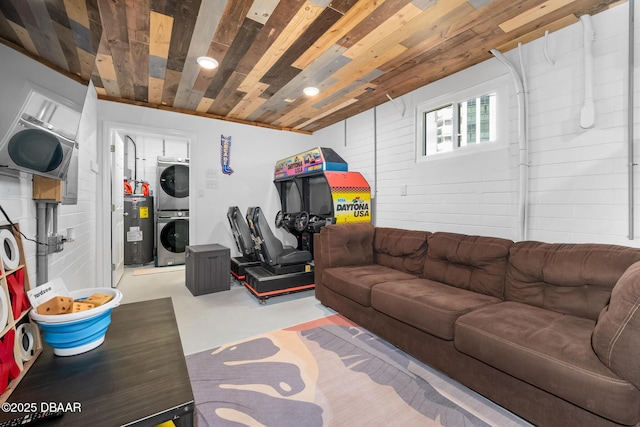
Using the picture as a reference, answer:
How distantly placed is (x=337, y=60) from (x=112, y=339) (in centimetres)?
279

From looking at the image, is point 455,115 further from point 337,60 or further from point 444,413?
point 444,413

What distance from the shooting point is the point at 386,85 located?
3383 mm

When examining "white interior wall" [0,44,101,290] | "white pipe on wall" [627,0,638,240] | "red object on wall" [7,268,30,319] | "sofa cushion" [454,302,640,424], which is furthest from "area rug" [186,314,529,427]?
"white pipe on wall" [627,0,638,240]

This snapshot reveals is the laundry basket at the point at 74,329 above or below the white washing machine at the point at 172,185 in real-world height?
below

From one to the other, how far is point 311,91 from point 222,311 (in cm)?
286

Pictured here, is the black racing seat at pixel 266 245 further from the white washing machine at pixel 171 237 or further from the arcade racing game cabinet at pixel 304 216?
the white washing machine at pixel 171 237

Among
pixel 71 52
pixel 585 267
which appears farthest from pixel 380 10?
pixel 585 267

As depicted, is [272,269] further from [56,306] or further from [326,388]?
[56,306]

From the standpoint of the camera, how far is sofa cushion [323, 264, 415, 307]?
8.43ft

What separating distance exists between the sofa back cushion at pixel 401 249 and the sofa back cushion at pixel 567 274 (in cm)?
83

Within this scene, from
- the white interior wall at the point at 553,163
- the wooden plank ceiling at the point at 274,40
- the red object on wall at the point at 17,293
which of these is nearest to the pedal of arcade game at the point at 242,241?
the wooden plank ceiling at the point at 274,40

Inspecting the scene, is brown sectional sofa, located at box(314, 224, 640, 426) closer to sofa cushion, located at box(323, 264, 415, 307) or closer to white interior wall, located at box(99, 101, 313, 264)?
sofa cushion, located at box(323, 264, 415, 307)

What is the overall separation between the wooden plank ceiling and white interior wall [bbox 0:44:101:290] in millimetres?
54

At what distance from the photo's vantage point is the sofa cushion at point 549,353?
1.22 meters
